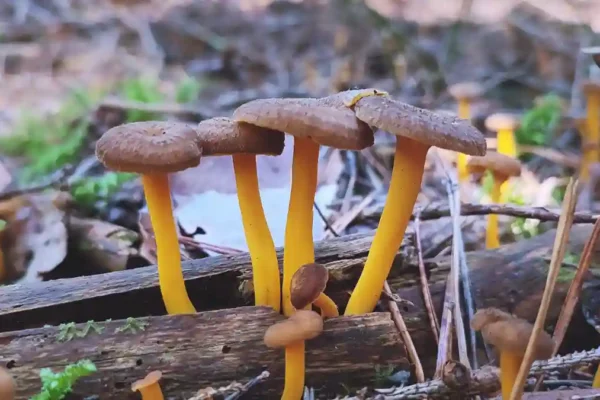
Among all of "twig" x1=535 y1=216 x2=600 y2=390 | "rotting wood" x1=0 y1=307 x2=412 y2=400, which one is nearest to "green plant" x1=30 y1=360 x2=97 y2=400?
"rotting wood" x1=0 y1=307 x2=412 y2=400

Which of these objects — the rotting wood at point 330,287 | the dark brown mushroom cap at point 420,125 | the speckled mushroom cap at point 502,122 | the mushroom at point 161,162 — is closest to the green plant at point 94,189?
the rotting wood at point 330,287

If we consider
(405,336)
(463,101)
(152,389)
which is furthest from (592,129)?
(152,389)

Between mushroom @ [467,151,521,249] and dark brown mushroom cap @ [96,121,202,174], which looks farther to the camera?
mushroom @ [467,151,521,249]

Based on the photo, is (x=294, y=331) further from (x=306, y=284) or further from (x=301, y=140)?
(x=301, y=140)

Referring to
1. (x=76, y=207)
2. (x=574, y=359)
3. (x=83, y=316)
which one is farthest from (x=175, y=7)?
(x=574, y=359)

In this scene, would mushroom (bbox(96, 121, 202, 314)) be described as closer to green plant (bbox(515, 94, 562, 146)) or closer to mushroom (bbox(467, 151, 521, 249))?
mushroom (bbox(467, 151, 521, 249))
